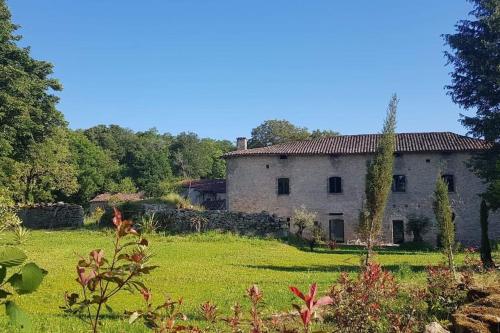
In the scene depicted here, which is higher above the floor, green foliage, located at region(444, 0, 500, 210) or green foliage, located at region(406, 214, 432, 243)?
green foliage, located at region(444, 0, 500, 210)

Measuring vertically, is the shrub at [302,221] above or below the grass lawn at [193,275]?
above

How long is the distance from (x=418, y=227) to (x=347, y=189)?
529cm

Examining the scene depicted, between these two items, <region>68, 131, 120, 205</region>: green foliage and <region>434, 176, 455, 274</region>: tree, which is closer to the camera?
<region>434, 176, 455, 274</region>: tree

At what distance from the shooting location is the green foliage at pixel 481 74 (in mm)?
23688

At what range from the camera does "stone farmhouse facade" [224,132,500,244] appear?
31.3 metres

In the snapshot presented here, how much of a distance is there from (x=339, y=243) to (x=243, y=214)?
723 cm

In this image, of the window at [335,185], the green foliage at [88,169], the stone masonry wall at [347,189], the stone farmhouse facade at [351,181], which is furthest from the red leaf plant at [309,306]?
the green foliage at [88,169]

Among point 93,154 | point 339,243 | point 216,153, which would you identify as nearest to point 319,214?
point 339,243

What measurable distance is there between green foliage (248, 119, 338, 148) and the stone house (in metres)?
16.5

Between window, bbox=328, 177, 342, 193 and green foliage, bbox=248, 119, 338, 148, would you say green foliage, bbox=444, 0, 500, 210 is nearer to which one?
window, bbox=328, 177, 342, 193

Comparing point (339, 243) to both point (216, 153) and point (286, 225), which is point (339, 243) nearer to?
point (286, 225)

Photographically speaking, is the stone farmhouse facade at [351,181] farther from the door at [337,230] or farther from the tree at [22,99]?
the tree at [22,99]

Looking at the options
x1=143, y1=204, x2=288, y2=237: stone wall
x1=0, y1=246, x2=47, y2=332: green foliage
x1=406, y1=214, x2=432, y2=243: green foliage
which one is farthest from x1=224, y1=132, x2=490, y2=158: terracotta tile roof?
x1=0, y1=246, x2=47, y2=332: green foliage

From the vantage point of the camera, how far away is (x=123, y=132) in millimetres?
84875
